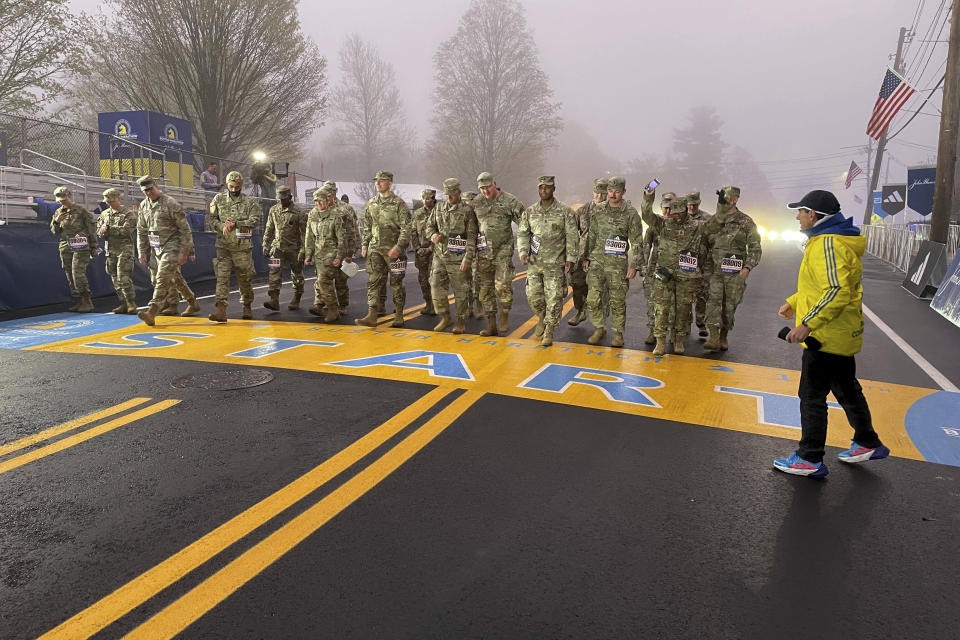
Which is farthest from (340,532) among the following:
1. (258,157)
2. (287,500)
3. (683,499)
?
(258,157)

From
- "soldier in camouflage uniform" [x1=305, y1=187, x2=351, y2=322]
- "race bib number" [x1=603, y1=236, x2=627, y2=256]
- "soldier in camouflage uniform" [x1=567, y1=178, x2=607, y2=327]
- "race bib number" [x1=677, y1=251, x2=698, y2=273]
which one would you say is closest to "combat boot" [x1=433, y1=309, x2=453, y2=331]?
"soldier in camouflage uniform" [x1=305, y1=187, x2=351, y2=322]

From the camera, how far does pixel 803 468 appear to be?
410 cm

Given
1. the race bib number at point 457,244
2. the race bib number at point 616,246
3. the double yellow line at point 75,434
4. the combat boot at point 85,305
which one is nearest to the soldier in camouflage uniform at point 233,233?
the combat boot at point 85,305

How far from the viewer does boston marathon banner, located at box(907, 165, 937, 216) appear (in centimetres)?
2620

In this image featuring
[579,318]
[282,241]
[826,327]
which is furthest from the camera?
[282,241]

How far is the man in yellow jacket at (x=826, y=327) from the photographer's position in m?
4.00

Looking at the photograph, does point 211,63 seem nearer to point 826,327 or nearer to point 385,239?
point 385,239

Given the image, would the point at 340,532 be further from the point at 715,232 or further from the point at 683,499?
the point at 715,232

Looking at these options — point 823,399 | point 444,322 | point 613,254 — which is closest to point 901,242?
point 613,254

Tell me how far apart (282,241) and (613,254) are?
5.82 meters

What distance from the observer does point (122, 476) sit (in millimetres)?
3865

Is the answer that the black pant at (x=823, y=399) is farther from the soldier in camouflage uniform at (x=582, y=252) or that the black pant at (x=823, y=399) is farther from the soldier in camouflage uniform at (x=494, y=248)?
the soldier in camouflage uniform at (x=494, y=248)

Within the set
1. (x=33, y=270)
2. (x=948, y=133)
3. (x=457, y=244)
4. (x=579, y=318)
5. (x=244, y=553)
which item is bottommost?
(x=244, y=553)

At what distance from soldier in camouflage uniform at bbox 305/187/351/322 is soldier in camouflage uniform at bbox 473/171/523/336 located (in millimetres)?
2192
